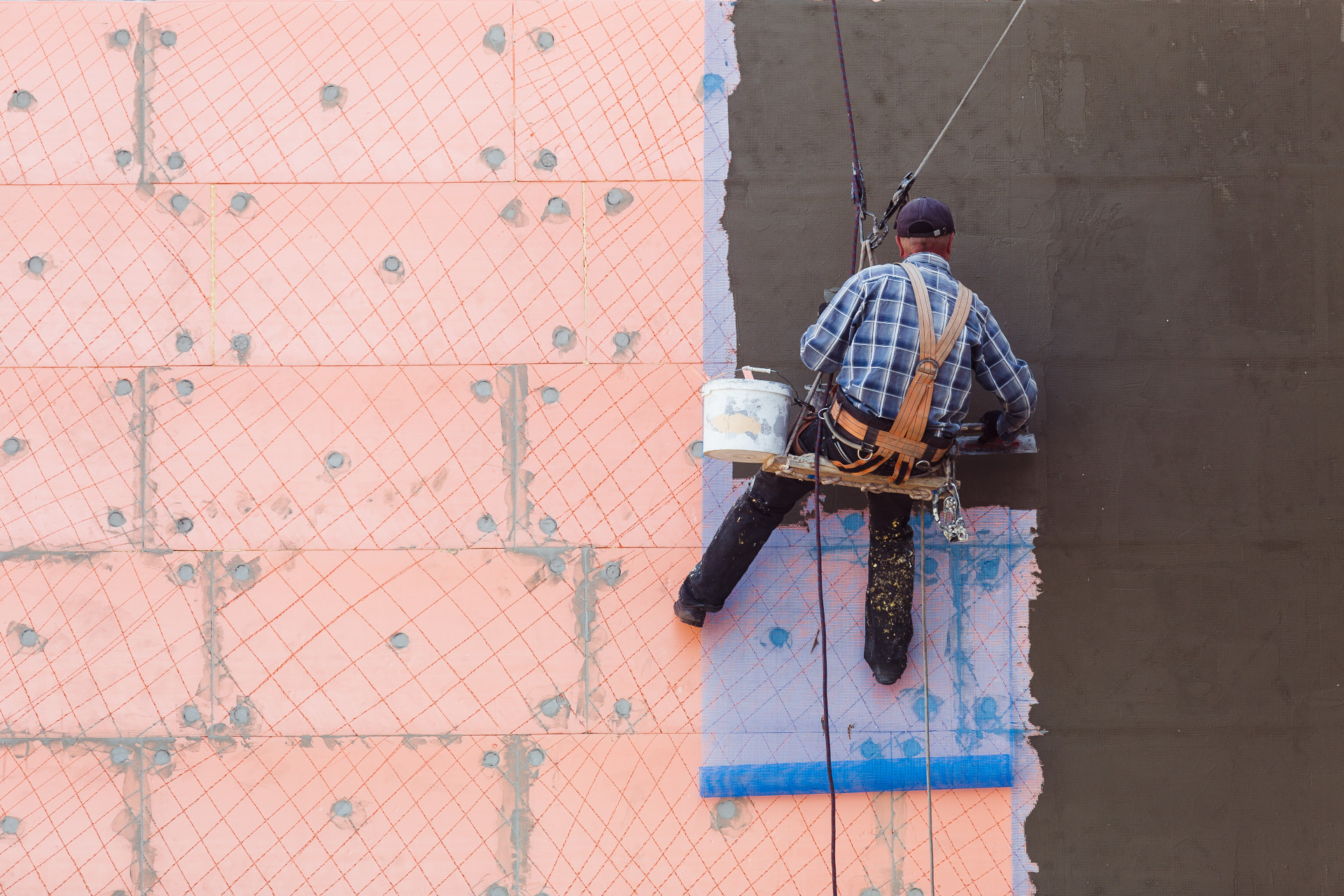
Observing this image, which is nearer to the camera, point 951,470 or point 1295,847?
point 951,470

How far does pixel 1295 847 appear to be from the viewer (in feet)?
12.5

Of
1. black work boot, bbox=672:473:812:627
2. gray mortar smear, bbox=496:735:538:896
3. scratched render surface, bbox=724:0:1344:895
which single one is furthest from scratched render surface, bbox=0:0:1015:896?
scratched render surface, bbox=724:0:1344:895

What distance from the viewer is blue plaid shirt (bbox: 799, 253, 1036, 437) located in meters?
3.04

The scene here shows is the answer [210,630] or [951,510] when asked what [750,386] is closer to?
[951,510]

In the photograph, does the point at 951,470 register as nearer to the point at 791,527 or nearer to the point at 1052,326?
the point at 791,527

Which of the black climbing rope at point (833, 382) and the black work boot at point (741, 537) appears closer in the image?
the black climbing rope at point (833, 382)

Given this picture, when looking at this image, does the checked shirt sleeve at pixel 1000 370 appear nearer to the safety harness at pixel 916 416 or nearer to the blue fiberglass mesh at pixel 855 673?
the safety harness at pixel 916 416

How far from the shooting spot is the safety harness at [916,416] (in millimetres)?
3018

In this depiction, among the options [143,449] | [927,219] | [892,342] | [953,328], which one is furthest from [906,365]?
[143,449]

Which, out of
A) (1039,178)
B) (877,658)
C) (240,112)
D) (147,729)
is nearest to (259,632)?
(147,729)

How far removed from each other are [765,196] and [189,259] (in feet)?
8.37

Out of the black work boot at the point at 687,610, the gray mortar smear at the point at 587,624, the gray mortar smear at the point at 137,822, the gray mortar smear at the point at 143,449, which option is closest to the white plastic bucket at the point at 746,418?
the black work boot at the point at 687,610

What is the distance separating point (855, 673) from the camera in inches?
148

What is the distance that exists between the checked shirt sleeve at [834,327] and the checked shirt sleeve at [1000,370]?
0.48 m
